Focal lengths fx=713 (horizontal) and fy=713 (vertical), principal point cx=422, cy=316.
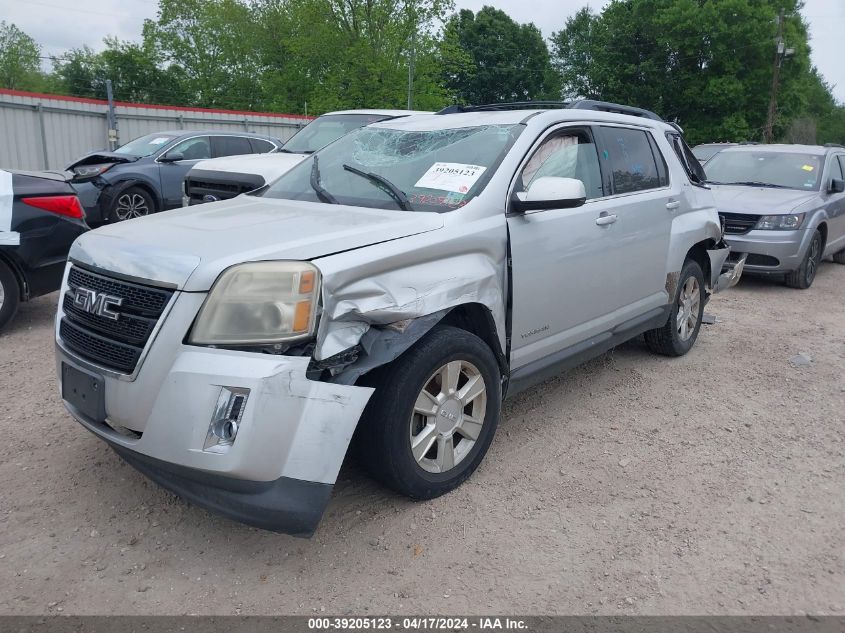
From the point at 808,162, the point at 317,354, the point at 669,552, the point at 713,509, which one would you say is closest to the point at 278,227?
the point at 317,354

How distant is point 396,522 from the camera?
319 centimetres

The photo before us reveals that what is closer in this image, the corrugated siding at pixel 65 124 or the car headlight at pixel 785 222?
the car headlight at pixel 785 222

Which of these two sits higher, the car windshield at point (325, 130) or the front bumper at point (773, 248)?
the car windshield at point (325, 130)

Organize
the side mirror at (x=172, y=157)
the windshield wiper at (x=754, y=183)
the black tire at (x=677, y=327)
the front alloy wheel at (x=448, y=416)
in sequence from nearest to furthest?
the front alloy wheel at (x=448, y=416), the black tire at (x=677, y=327), the windshield wiper at (x=754, y=183), the side mirror at (x=172, y=157)

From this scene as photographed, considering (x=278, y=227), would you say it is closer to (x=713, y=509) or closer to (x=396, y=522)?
(x=396, y=522)

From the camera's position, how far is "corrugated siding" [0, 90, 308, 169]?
1689cm

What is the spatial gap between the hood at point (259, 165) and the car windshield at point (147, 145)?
11.2 feet

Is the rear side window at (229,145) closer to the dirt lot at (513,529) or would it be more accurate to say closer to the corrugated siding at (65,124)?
the corrugated siding at (65,124)

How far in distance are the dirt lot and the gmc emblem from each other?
0.94 meters

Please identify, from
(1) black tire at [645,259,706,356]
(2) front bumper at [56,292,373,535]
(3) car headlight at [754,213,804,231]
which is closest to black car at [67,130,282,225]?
(1) black tire at [645,259,706,356]

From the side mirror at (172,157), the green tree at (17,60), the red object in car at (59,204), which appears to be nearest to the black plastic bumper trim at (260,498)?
the red object in car at (59,204)

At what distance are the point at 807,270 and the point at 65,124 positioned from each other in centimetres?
1753

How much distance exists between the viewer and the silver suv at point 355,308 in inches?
104

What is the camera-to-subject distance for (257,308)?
106 inches
